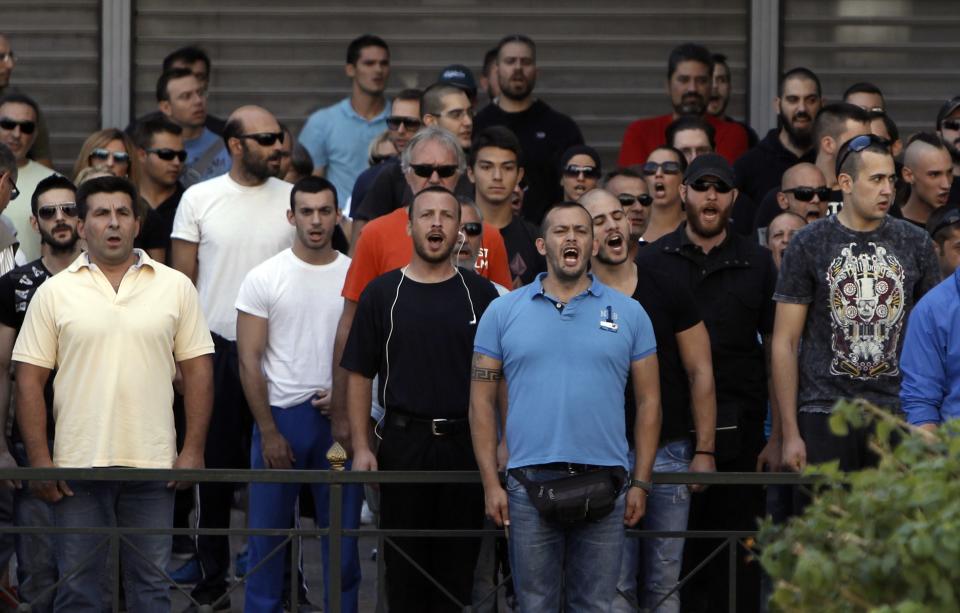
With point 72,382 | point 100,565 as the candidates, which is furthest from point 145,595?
point 72,382

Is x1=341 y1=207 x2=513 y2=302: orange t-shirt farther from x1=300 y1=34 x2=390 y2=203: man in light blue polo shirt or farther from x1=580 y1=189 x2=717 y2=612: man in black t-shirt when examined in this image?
x1=300 y1=34 x2=390 y2=203: man in light blue polo shirt

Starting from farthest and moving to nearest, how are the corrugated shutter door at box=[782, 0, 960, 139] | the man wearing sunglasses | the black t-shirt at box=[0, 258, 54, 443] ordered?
1. the corrugated shutter door at box=[782, 0, 960, 139]
2. the black t-shirt at box=[0, 258, 54, 443]
3. the man wearing sunglasses

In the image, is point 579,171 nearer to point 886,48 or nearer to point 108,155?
point 108,155

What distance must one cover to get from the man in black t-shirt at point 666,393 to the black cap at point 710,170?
66 cm

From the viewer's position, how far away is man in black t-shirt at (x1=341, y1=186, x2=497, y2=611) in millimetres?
7055

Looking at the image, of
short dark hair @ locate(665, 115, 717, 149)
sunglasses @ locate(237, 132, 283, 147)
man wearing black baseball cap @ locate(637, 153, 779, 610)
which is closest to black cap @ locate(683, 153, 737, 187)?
man wearing black baseball cap @ locate(637, 153, 779, 610)

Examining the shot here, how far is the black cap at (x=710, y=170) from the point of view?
311 inches

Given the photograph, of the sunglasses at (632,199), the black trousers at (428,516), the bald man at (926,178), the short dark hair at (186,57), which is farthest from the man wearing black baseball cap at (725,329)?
the short dark hair at (186,57)

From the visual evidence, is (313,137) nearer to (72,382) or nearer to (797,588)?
(72,382)

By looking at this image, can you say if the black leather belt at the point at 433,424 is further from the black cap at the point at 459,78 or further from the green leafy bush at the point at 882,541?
the green leafy bush at the point at 882,541

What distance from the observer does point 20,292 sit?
7441mm

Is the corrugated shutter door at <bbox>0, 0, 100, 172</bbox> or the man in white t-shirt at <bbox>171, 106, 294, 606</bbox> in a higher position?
the corrugated shutter door at <bbox>0, 0, 100, 172</bbox>

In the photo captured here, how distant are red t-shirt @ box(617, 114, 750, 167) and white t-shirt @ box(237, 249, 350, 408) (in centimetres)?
314

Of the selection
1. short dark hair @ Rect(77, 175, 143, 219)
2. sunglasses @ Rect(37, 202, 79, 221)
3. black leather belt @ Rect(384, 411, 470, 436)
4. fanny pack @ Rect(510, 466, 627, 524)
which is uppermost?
short dark hair @ Rect(77, 175, 143, 219)
